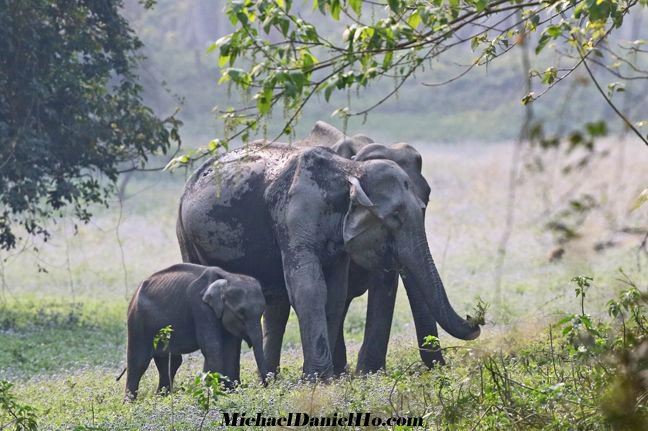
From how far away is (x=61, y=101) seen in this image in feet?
76.1

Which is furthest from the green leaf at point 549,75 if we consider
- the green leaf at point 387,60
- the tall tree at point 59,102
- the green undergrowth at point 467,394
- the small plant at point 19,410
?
the tall tree at point 59,102

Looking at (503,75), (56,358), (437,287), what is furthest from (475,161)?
(437,287)

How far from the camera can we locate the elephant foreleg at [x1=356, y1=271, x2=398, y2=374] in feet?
50.1

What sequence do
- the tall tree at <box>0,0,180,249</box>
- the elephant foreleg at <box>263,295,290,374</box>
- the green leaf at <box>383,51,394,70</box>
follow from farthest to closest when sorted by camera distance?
the tall tree at <box>0,0,180,249</box>, the elephant foreleg at <box>263,295,290,374</box>, the green leaf at <box>383,51,394,70</box>

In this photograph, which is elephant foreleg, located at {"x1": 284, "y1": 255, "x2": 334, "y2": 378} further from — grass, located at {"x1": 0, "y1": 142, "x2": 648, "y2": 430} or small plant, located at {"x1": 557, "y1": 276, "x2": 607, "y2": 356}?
small plant, located at {"x1": 557, "y1": 276, "x2": 607, "y2": 356}

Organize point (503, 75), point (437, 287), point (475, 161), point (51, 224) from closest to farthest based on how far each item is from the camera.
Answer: point (437, 287)
point (51, 224)
point (475, 161)
point (503, 75)

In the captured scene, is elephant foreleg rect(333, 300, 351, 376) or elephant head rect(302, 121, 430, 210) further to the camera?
elephant foreleg rect(333, 300, 351, 376)

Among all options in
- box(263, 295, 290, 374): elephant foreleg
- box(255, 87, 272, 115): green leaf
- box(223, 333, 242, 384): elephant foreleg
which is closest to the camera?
box(255, 87, 272, 115): green leaf

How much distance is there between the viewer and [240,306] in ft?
46.4

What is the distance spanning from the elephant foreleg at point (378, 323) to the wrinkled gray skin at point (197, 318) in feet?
4.92

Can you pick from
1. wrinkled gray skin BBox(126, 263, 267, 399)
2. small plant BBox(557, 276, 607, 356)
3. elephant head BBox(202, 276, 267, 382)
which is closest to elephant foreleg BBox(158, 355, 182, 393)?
wrinkled gray skin BBox(126, 263, 267, 399)

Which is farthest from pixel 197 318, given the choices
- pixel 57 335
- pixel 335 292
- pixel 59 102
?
pixel 59 102

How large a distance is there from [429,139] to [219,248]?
43394 millimetres

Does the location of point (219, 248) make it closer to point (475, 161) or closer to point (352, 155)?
point (352, 155)
